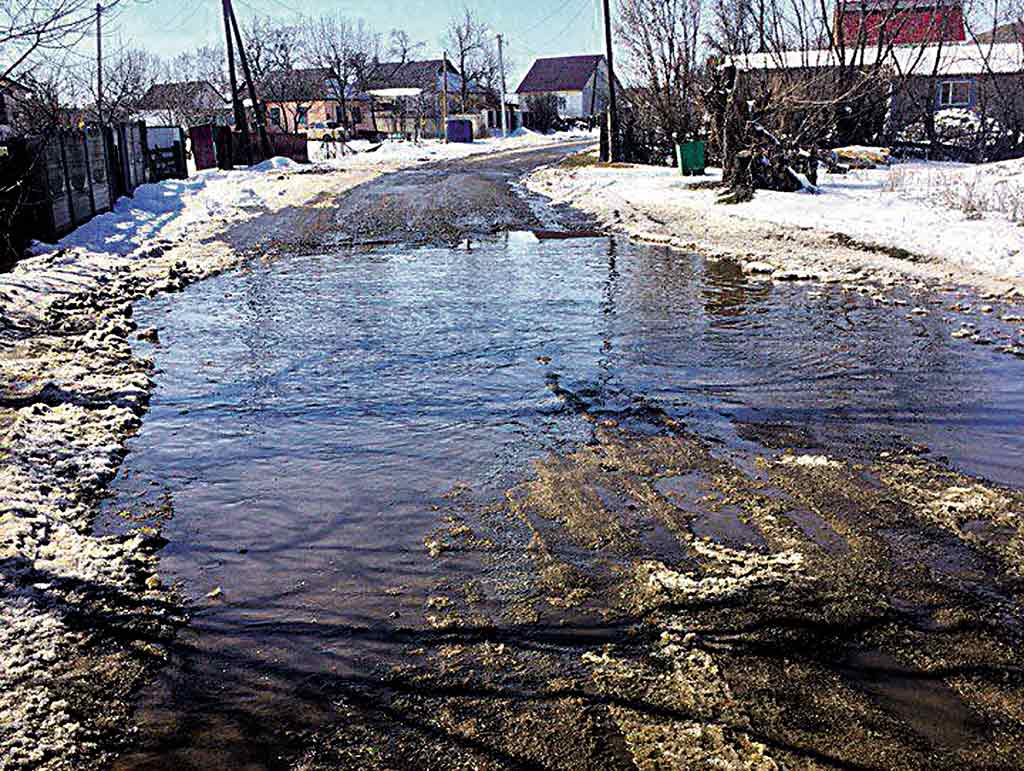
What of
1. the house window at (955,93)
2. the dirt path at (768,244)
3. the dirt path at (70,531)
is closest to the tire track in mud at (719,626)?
the dirt path at (70,531)

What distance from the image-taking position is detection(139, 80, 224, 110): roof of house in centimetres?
7662

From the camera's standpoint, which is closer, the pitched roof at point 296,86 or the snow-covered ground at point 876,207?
the snow-covered ground at point 876,207

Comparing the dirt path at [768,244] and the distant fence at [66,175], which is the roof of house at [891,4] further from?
the distant fence at [66,175]

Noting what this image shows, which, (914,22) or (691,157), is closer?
(691,157)

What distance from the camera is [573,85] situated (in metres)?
91.6

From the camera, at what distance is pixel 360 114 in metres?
84.2

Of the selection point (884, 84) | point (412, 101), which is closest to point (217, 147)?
point (884, 84)

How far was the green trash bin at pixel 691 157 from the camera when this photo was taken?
2491cm

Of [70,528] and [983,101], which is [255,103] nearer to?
[983,101]

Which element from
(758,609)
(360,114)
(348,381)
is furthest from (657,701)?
(360,114)

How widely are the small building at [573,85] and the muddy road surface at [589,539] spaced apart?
283 feet

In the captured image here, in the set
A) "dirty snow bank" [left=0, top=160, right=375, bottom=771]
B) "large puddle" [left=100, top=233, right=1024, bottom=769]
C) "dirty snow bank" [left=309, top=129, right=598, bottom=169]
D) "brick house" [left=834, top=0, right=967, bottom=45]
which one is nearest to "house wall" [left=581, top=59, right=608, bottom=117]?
"dirty snow bank" [left=309, top=129, right=598, bottom=169]

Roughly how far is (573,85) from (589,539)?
303ft

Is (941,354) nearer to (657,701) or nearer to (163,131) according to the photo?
(657,701)
